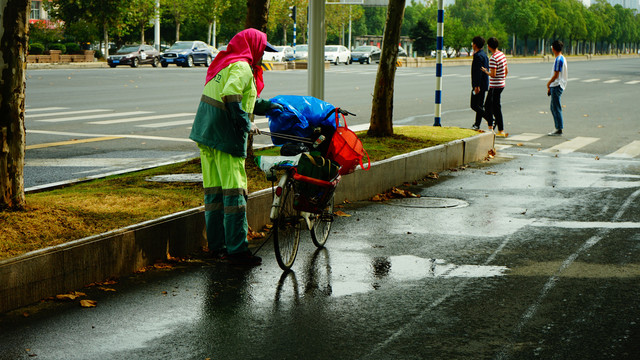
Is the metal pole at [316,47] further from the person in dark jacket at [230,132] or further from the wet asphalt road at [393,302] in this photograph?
the person in dark jacket at [230,132]

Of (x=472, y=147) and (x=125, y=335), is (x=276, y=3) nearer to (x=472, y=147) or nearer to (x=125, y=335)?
(x=472, y=147)

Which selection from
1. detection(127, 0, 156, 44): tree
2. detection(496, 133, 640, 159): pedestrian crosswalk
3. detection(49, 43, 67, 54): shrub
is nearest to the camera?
detection(496, 133, 640, 159): pedestrian crosswalk

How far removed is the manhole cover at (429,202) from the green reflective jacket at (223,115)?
3.49 meters

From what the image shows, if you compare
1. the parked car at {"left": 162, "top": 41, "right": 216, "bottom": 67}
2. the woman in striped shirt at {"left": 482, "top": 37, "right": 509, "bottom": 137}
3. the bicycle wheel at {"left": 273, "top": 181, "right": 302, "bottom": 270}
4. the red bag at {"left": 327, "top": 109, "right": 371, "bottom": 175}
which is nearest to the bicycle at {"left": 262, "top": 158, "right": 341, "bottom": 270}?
the bicycle wheel at {"left": 273, "top": 181, "right": 302, "bottom": 270}

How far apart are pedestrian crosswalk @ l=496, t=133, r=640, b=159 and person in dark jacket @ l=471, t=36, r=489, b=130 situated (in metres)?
0.68

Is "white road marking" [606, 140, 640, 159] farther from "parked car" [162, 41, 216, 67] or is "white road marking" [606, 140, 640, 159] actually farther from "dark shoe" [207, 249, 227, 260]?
"parked car" [162, 41, 216, 67]

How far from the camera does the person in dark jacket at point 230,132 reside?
6523mm

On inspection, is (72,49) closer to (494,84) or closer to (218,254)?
(494,84)

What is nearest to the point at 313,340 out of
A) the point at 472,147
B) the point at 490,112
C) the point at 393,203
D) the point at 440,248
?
the point at 440,248

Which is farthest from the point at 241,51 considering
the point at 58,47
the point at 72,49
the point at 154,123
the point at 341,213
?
the point at 72,49

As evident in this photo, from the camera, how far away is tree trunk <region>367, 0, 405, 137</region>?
13766mm

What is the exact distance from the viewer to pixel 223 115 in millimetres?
6613

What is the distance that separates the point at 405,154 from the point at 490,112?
20.1 ft

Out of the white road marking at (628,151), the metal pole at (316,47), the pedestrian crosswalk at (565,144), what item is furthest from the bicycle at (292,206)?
the white road marking at (628,151)
